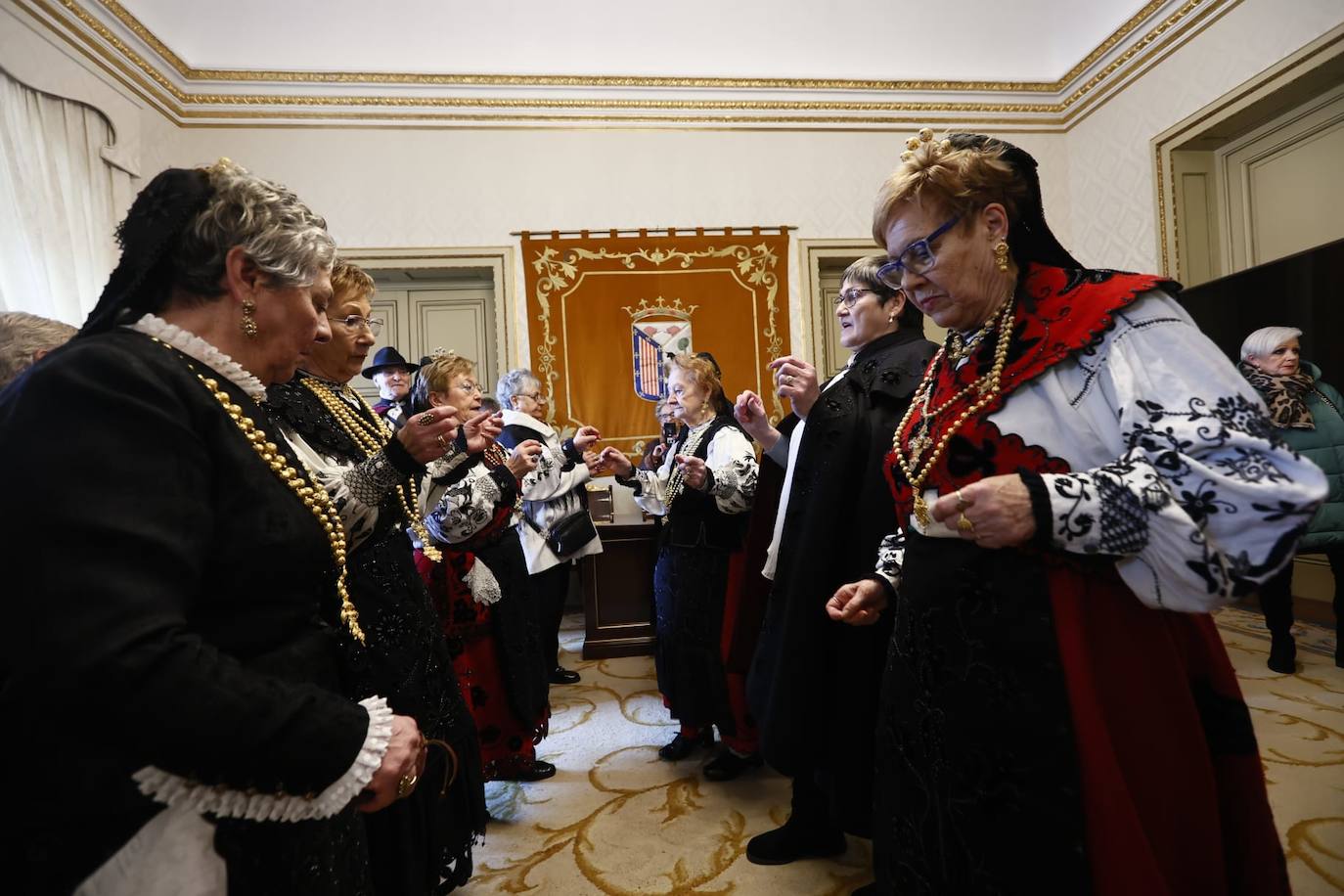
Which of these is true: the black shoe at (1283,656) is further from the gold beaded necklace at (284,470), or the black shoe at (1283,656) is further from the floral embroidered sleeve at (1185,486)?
the gold beaded necklace at (284,470)

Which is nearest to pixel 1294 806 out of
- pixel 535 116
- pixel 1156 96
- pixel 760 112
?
pixel 1156 96

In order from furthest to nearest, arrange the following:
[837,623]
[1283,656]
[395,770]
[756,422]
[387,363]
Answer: [387,363] → [1283,656] → [756,422] → [837,623] → [395,770]

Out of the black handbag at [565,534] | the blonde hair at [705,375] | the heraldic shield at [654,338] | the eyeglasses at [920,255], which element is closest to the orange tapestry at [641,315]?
the heraldic shield at [654,338]

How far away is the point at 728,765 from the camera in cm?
252

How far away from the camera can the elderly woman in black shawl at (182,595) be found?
0.64 m

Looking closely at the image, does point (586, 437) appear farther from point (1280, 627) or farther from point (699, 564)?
point (1280, 627)

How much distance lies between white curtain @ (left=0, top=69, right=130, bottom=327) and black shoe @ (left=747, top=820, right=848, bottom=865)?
155 inches

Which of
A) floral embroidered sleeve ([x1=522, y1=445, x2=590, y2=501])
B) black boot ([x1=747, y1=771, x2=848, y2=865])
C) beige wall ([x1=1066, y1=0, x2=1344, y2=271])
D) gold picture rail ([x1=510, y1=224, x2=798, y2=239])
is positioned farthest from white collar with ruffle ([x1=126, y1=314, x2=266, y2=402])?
beige wall ([x1=1066, y1=0, x2=1344, y2=271])

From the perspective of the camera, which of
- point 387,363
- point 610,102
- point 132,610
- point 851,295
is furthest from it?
point 610,102

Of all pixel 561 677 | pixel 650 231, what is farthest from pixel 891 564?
pixel 650 231

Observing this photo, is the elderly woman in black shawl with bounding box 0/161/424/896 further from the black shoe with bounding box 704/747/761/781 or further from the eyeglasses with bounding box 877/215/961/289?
the black shoe with bounding box 704/747/761/781

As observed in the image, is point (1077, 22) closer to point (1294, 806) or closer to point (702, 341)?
point (702, 341)

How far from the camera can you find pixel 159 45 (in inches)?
168

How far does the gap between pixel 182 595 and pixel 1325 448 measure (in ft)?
14.2
